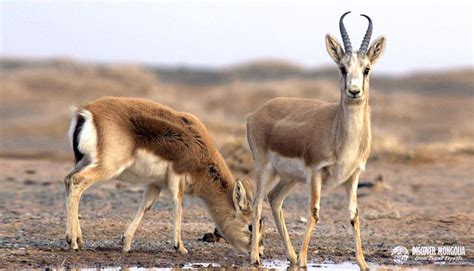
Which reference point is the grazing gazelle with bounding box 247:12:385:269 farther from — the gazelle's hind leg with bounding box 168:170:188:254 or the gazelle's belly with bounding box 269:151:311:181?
the gazelle's hind leg with bounding box 168:170:188:254

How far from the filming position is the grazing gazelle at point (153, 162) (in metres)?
11.8

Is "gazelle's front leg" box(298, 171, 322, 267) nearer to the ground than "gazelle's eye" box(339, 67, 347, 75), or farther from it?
nearer to the ground

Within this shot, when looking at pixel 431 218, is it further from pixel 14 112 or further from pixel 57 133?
pixel 14 112

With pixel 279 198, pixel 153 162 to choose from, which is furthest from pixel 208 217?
pixel 153 162

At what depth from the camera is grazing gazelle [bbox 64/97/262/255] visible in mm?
11758

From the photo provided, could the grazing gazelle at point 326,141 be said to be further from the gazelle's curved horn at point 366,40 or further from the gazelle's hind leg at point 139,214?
the gazelle's hind leg at point 139,214

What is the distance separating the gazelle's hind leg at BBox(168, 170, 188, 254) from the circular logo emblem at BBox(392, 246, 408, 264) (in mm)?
2807

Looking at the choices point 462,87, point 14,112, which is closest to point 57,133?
point 14,112

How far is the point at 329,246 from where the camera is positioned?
13.2m

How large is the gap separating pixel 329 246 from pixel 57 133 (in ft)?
76.2

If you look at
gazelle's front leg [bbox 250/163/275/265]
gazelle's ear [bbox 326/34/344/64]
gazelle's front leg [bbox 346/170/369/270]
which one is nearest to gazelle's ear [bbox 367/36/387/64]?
gazelle's ear [bbox 326/34/344/64]

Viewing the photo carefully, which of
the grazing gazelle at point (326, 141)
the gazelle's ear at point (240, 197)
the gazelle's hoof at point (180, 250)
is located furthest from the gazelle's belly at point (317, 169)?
the gazelle's hoof at point (180, 250)

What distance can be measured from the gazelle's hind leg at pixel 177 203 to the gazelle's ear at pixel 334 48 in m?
2.73

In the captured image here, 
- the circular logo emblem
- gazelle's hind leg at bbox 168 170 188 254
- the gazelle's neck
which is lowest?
the circular logo emblem
